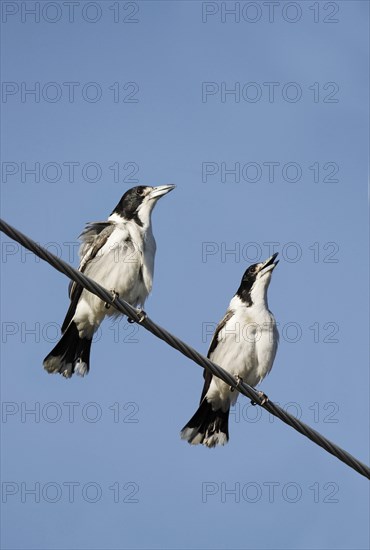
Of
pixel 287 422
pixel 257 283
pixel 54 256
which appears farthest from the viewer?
pixel 257 283

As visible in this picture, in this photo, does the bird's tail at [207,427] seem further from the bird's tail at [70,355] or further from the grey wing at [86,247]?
the grey wing at [86,247]

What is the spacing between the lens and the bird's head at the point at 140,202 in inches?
469

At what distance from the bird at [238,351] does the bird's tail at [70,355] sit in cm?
112

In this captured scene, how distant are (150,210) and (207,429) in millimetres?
2088

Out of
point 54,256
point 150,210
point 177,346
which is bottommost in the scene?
point 177,346

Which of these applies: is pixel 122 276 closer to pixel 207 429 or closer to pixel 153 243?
pixel 153 243

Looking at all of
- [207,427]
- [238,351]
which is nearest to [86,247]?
[238,351]

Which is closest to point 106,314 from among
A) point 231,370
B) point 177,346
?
point 231,370

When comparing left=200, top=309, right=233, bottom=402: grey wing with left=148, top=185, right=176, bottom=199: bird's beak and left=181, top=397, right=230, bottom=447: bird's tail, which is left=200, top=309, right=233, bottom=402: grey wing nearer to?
left=181, top=397, right=230, bottom=447: bird's tail

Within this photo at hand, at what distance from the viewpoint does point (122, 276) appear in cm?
1144

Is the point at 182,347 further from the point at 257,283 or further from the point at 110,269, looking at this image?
the point at 257,283

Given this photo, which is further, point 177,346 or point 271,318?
point 271,318

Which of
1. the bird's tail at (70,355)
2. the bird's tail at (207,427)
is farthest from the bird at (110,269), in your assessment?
the bird's tail at (207,427)

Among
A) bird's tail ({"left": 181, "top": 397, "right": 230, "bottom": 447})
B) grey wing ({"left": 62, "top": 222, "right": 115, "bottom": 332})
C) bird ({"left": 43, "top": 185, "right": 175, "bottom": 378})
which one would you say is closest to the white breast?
bird's tail ({"left": 181, "top": 397, "right": 230, "bottom": 447})
